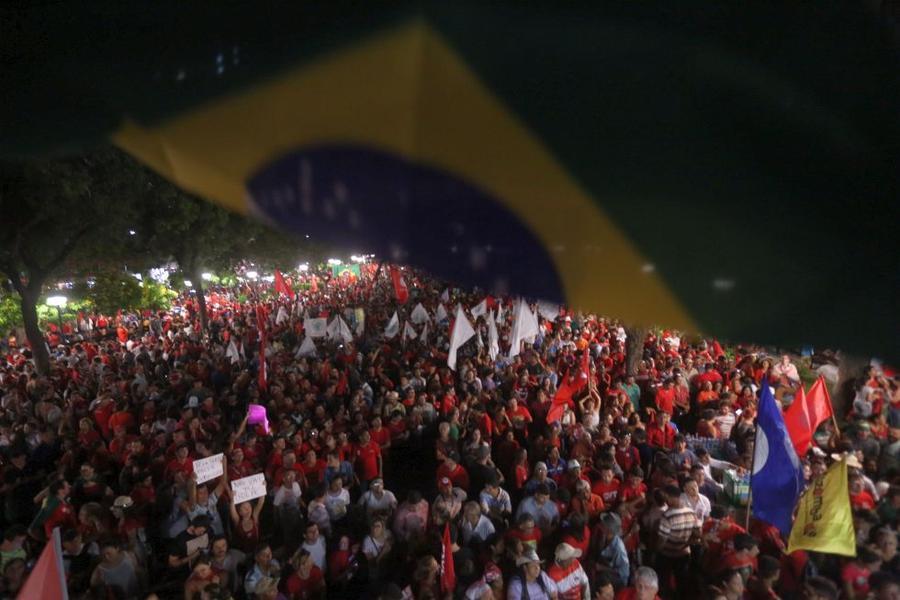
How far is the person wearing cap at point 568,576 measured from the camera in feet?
16.5

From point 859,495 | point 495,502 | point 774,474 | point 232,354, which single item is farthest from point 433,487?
point 232,354

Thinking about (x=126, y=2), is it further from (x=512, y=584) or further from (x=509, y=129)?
(x=512, y=584)

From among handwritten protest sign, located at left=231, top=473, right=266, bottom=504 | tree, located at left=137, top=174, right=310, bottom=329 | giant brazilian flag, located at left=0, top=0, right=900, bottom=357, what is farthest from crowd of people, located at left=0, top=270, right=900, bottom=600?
tree, located at left=137, top=174, right=310, bottom=329

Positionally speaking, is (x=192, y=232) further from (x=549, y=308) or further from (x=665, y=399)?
(x=549, y=308)

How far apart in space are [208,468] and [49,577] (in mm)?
3045

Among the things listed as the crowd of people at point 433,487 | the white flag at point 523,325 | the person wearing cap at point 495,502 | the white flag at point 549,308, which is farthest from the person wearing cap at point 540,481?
the white flag at point 523,325

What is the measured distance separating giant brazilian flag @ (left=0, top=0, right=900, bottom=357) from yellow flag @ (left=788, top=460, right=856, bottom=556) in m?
5.15

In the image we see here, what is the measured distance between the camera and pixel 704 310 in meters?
1.12

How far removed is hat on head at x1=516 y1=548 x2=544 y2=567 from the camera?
513 cm

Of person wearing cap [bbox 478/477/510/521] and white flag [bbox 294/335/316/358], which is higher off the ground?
white flag [bbox 294/335/316/358]

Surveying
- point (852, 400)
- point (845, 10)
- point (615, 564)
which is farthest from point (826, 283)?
point (852, 400)

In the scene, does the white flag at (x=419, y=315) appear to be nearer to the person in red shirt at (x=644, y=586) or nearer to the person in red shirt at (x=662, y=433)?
the person in red shirt at (x=662, y=433)

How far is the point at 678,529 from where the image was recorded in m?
5.81

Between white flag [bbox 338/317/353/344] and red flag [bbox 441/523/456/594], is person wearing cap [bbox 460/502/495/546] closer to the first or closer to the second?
red flag [bbox 441/523/456/594]
